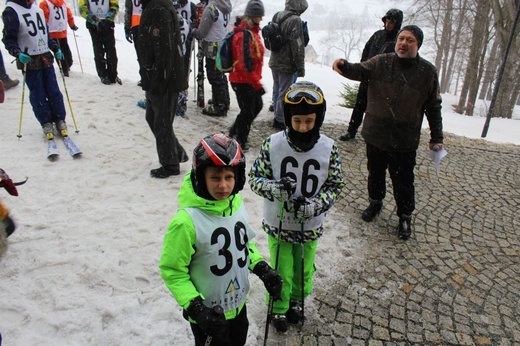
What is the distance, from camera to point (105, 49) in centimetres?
835

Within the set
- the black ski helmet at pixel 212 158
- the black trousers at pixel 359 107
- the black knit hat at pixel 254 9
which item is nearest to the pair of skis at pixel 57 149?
the black knit hat at pixel 254 9

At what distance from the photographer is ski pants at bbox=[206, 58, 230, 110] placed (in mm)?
7266

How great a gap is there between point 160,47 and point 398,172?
3261 millimetres

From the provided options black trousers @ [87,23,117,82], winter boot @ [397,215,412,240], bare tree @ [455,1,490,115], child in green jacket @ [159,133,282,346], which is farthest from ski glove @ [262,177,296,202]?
bare tree @ [455,1,490,115]

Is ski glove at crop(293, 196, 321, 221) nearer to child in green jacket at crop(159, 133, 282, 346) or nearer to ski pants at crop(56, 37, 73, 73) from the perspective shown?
child in green jacket at crop(159, 133, 282, 346)

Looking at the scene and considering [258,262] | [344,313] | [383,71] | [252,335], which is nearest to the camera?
[258,262]

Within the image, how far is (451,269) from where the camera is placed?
4.14 metres

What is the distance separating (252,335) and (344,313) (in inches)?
35.6

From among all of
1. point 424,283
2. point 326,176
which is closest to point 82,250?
point 326,176

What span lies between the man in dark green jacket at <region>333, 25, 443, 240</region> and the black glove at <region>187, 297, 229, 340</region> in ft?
9.96

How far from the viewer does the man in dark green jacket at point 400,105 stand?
3939 mm

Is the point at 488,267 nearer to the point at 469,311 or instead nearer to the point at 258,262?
the point at 469,311

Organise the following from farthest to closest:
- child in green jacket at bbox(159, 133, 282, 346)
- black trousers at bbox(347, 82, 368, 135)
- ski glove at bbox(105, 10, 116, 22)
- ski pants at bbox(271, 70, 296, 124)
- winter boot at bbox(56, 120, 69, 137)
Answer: ski glove at bbox(105, 10, 116, 22)
ski pants at bbox(271, 70, 296, 124)
black trousers at bbox(347, 82, 368, 135)
winter boot at bbox(56, 120, 69, 137)
child in green jacket at bbox(159, 133, 282, 346)

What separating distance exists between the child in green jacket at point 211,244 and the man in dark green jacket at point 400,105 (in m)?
2.50
